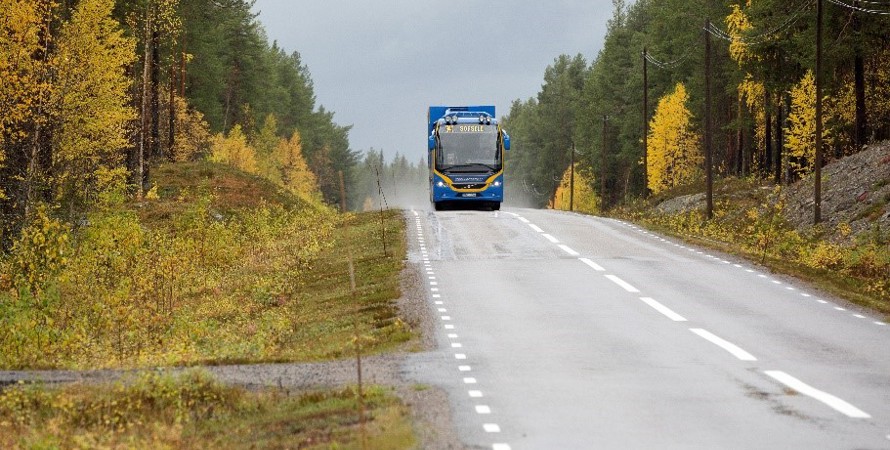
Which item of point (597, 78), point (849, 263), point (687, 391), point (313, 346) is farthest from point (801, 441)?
point (597, 78)

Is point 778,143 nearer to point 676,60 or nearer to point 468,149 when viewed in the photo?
point 468,149

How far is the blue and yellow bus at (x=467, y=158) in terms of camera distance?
137 ft

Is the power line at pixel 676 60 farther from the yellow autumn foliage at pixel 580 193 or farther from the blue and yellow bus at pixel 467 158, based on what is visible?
the blue and yellow bus at pixel 467 158

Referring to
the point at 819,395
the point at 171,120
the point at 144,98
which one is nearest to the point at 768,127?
the point at 171,120

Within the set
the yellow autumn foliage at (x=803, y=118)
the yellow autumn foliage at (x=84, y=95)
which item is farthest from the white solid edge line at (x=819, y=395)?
the yellow autumn foliage at (x=803, y=118)

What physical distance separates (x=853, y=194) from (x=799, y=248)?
829 centimetres

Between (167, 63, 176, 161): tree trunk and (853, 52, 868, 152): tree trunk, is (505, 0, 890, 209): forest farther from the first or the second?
(167, 63, 176, 161): tree trunk

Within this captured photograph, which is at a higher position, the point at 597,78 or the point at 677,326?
the point at 597,78

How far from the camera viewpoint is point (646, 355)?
50.6 feet

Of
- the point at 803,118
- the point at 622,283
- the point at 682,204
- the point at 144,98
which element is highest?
the point at 803,118

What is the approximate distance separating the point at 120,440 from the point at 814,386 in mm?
8091

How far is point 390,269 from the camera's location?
26438 mm

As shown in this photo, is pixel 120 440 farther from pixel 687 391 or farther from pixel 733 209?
pixel 733 209

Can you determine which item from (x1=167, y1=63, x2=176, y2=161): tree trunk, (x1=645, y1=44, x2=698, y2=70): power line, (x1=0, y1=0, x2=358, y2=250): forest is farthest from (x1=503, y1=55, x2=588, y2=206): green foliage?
(x1=167, y1=63, x2=176, y2=161): tree trunk
